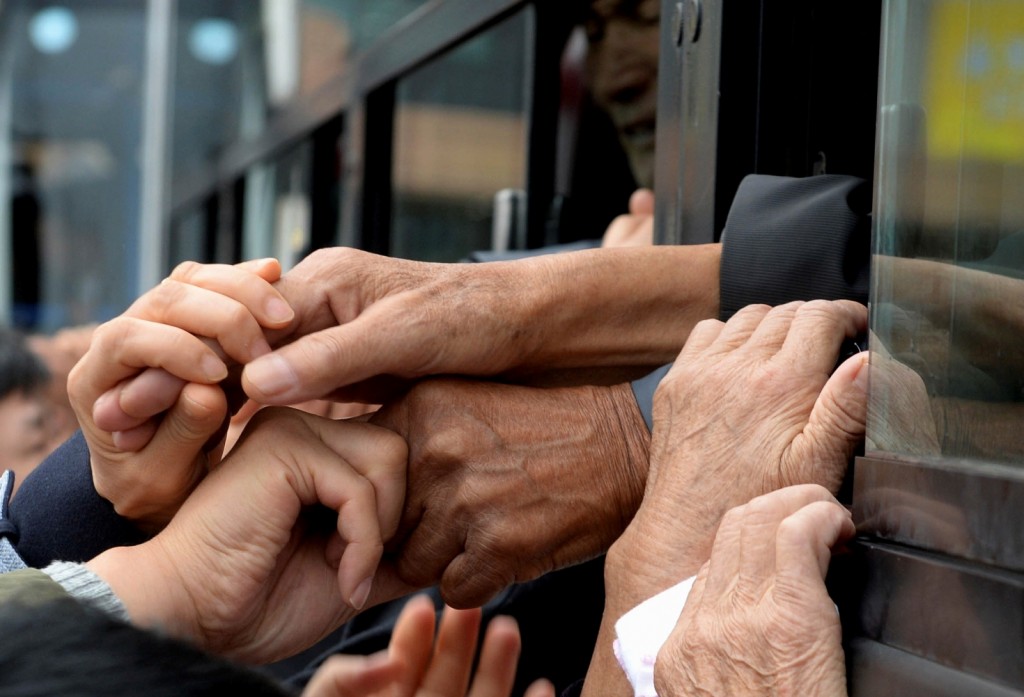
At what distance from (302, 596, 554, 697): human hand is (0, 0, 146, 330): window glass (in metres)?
7.66

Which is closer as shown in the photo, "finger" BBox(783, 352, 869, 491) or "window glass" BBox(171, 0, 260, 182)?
"finger" BBox(783, 352, 869, 491)

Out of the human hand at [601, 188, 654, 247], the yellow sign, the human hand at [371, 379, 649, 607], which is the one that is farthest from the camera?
the human hand at [601, 188, 654, 247]

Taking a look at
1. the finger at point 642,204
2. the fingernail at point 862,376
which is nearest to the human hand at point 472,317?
the fingernail at point 862,376

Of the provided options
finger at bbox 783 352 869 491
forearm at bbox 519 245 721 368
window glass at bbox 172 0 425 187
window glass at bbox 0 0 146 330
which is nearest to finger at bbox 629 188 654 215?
forearm at bbox 519 245 721 368

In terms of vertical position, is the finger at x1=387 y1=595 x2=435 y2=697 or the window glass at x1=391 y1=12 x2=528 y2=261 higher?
the window glass at x1=391 y1=12 x2=528 y2=261

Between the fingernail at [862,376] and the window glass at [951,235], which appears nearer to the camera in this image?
the window glass at [951,235]

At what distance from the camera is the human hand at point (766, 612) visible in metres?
0.79

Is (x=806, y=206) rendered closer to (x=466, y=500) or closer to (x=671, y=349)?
(x=671, y=349)

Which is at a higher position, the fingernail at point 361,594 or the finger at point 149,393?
the finger at point 149,393

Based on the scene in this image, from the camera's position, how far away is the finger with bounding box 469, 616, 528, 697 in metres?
1.18

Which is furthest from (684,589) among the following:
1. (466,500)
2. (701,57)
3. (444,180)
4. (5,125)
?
(5,125)

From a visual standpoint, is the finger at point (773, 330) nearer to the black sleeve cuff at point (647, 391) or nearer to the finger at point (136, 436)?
the black sleeve cuff at point (647, 391)

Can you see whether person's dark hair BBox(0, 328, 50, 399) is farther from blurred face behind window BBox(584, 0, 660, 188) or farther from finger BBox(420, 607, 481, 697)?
finger BBox(420, 607, 481, 697)

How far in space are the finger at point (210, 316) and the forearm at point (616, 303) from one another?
25 centimetres
